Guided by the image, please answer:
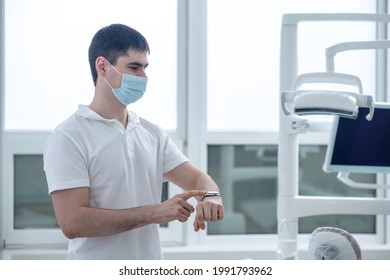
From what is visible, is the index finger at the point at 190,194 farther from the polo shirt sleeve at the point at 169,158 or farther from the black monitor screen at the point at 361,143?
the black monitor screen at the point at 361,143

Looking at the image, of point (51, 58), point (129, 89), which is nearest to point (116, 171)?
point (129, 89)

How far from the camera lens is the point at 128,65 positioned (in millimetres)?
1541

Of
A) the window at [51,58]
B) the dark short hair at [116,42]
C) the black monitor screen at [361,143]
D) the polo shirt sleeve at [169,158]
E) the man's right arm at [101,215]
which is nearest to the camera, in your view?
the man's right arm at [101,215]

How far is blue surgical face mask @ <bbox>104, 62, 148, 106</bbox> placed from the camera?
4.98ft

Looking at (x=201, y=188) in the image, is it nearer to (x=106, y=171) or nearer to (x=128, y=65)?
(x=106, y=171)

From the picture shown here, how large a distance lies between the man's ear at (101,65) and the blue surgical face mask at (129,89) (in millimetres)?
24

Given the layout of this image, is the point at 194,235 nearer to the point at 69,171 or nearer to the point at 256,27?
the point at 256,27

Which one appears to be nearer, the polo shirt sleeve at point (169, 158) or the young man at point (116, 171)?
the young man at point (116, 171)

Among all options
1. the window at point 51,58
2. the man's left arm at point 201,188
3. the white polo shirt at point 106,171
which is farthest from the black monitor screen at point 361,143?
the window at point 51,58

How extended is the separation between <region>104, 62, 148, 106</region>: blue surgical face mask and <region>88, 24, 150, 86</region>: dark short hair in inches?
1.8

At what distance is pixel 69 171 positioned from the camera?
53.6 inches

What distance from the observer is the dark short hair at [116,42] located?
4.89 feet

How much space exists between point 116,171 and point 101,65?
32 centimetres

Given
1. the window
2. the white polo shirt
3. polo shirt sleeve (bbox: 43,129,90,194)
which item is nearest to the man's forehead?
the white polo shirt
